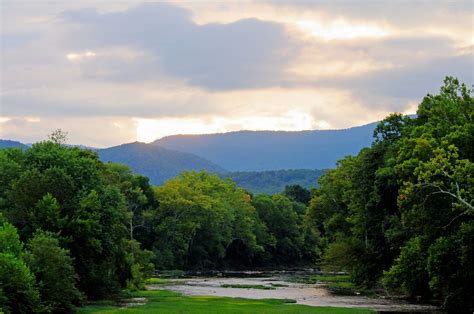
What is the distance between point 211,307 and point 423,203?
18.7 meters

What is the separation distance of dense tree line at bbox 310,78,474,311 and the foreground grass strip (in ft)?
Result: 24.5

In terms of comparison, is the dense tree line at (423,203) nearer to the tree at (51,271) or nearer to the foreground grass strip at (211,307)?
the foreground grass strip at (211,307)

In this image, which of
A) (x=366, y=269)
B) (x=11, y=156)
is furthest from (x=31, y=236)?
(x=366, y=269)

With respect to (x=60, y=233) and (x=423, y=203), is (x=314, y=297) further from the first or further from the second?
(x=60, y=233)

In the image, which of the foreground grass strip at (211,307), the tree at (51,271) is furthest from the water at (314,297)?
the tree at (51,271)

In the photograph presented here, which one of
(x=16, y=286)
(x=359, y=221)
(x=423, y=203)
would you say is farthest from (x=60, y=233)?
(x=359, y=221)

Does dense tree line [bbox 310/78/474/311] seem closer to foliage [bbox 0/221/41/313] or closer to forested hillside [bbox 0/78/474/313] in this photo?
forested hillside [bbox 0/78/474/313]

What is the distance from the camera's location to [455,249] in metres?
53.8

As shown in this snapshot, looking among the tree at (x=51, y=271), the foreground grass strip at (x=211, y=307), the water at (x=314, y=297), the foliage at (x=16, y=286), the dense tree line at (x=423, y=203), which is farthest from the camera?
the water at (x=314, y=297)

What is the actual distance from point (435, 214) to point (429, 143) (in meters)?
6.64

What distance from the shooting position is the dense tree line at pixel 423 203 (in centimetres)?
5231

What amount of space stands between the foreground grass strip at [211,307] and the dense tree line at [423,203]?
7.48m

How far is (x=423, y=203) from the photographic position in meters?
54.7

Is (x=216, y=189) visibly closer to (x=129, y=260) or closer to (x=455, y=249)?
(x=129, y=260)
